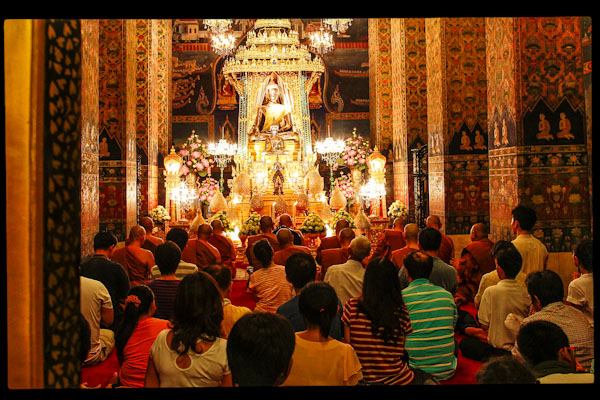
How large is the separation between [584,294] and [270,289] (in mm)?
2822

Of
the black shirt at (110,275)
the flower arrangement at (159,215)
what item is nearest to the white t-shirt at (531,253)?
the black shirt at (110,275)

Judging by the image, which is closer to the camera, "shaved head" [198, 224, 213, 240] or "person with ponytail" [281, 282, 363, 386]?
"person with ponytail" [281, 282, 363, 386]

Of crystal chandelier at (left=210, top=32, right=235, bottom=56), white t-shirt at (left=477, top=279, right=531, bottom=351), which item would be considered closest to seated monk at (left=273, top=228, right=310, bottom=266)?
white t-shirt at (left=477, top=279, right=531, bottom=351)

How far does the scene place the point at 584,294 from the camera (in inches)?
186

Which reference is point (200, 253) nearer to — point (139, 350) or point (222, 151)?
point (139, 350)

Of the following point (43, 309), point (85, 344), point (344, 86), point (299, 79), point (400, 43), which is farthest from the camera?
point (344, 86)

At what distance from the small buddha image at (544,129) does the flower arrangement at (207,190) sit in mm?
12364

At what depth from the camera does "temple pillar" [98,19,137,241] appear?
37.0 ft

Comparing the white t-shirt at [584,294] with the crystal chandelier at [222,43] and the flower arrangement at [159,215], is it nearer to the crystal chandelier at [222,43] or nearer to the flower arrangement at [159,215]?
the flower arrangement at [159,215]

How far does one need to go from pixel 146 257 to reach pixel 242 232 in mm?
3902

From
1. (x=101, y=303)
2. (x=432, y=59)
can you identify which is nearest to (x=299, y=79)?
(x=432, y=59)

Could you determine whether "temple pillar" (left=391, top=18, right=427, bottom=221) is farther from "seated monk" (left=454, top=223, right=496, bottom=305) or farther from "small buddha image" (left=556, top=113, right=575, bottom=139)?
"seated monk" (left=454, top=223, right=496, bottom=305)
